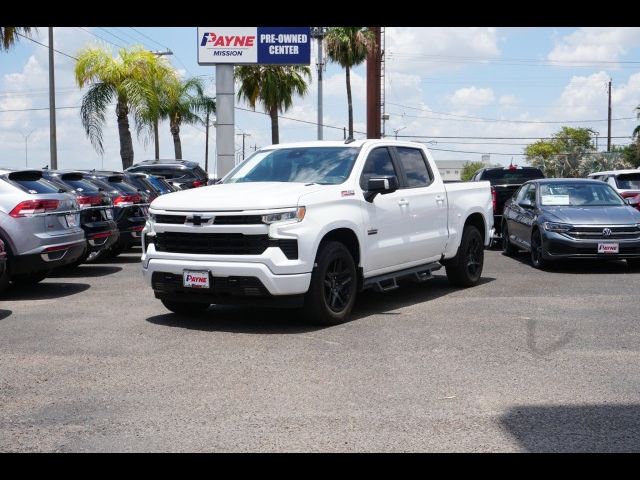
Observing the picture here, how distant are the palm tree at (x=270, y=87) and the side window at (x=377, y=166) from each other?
95.4 ft

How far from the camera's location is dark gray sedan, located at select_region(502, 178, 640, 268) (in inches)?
492

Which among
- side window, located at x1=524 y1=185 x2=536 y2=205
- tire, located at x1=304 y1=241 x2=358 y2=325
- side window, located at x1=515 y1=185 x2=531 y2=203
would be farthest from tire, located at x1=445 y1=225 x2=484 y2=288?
side window, located at x1=515 y1=185 x2=531 y2=203

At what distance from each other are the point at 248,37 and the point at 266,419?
21.6m

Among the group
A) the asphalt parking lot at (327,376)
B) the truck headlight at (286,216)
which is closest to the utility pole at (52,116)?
the asphalt parking lot at (327,376)

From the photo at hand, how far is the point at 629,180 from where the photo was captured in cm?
1797

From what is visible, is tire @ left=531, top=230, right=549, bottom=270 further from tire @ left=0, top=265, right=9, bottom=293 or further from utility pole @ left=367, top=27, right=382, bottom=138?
utility pole @ left=367, top=27, right=382, bottom=138

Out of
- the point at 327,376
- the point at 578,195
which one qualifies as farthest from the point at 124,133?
the point at 327,376

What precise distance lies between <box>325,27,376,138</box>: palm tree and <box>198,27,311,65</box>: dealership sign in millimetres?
14194

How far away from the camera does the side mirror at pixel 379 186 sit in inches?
340

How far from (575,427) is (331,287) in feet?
12.2

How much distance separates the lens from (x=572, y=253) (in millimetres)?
12555
